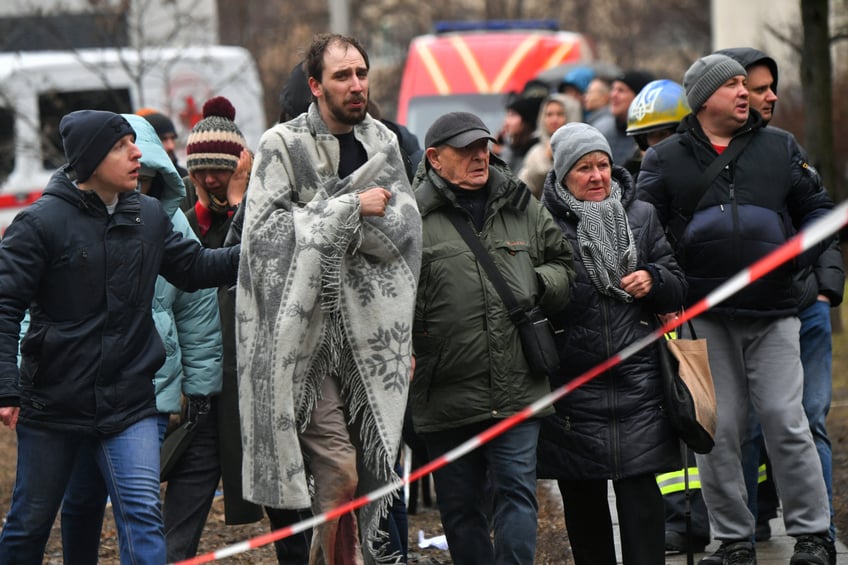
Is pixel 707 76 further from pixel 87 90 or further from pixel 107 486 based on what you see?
pixel 87 90

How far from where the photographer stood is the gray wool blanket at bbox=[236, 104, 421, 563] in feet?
17.6

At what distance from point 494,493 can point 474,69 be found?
474 inches

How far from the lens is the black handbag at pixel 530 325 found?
5559 mm

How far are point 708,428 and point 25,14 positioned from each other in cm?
1445

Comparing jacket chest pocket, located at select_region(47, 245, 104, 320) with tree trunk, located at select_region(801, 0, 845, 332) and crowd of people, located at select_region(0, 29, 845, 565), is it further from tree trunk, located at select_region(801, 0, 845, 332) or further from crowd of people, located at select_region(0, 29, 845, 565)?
tree trunk, located at select_region(801, 0, 845, 332)

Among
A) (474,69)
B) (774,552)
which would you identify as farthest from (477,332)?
(474,69)

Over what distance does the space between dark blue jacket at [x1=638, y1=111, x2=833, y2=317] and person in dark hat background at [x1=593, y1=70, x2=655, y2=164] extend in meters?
2.66

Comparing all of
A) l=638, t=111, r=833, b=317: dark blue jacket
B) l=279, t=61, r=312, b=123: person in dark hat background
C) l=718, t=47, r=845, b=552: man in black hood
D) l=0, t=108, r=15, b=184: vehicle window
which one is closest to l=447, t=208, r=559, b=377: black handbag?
l=638, t=111, r=833, b=317: dark blue jacket

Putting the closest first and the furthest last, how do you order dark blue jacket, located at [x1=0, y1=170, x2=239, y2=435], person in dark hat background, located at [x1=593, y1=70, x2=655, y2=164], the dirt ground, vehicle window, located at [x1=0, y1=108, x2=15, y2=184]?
dark blue jacket, located at [x1=0, y1=170, x2=239, y2=435]
the dirt ground
person in dark hat background, located at [x1=593, y1=70, x2=655, y2=164]
vehicle window, located at [x1=0, y1=108, x2=15, y2=184]

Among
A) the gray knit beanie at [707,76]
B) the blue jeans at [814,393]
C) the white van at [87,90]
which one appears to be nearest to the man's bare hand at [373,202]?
the gray knit beanie at [707,76]

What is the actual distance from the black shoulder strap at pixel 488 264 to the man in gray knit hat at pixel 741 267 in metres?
1.00

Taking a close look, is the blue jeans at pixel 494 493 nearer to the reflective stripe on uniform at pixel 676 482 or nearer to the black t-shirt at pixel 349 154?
the black t-shirt at pixel 349 154

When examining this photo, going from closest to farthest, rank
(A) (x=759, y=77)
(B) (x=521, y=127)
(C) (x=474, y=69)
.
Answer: (A) (x=759, y=77), (B) (x=521, y=127), (C) (x=474, y=69)

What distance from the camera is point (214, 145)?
252 inches
